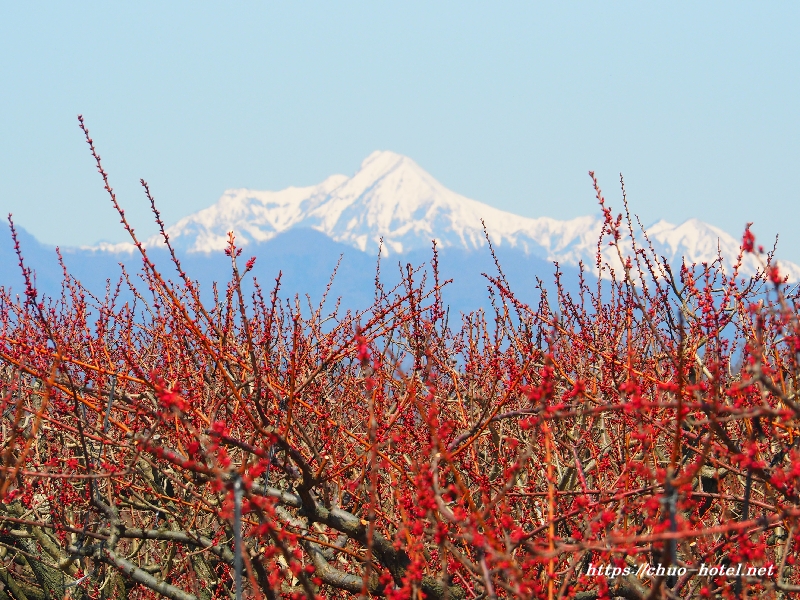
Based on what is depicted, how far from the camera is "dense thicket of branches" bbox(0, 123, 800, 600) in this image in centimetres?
259

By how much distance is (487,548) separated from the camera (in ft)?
7.25

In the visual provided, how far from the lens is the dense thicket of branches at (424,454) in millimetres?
2586

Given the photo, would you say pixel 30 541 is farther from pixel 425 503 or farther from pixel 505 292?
pixel 425 503

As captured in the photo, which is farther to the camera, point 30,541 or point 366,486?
point 30,541

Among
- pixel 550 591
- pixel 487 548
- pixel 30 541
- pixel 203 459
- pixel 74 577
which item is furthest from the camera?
pixel 30 541

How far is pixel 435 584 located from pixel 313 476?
1098 mm

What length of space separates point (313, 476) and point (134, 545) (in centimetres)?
497

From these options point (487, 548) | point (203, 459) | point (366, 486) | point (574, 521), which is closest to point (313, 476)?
point (203, 459)

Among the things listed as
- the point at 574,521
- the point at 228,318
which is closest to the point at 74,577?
the point at 228,318

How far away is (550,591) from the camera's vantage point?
262cm

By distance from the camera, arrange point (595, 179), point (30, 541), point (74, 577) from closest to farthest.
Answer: point (595, 179), point (74, 577), point (30, 541)

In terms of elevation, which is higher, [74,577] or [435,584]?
[435,584]

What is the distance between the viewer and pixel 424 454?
410 cm

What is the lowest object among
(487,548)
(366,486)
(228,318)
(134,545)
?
(134,545)
